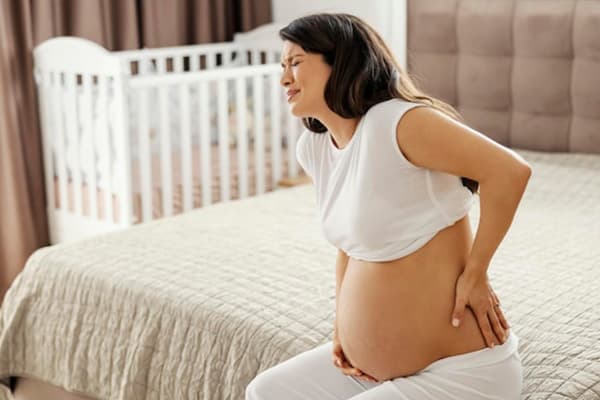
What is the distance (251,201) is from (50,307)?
84cm

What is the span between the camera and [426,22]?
390 centimetres

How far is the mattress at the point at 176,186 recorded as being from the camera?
3.58 m

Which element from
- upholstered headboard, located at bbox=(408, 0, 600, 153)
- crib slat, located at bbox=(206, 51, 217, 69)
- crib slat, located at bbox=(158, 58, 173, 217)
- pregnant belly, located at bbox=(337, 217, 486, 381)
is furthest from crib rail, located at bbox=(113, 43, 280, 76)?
pregnant belly, located at bbox=(337, 217, 486, 381)

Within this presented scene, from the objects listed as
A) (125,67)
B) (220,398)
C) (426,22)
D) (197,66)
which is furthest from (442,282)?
(197,66)

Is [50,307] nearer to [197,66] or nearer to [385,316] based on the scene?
[385,316]

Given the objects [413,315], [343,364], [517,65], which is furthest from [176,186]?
[413,315]

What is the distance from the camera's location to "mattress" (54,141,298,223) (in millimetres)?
3578

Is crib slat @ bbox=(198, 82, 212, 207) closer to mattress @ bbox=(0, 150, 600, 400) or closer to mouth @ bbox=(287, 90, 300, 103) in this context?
mattress @ bbox=(0, 150, 600, 400)

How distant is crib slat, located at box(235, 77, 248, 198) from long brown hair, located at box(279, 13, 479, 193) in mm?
2135

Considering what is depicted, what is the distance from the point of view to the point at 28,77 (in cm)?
378

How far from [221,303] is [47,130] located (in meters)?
1.90

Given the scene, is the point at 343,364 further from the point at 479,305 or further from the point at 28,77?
the point at 28,77

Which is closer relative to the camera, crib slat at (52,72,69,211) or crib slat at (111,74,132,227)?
crib slat at (111,74,132,227)

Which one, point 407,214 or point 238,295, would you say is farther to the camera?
point 238,295
